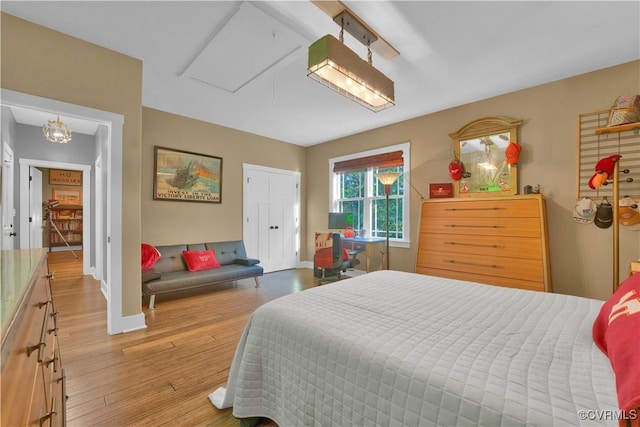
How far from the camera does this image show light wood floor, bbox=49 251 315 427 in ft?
5.16

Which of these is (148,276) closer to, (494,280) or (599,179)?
(494,280)

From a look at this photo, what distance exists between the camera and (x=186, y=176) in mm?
4191

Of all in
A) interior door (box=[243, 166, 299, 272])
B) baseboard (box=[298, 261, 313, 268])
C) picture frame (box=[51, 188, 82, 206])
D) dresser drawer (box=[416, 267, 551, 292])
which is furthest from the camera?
picture frame (box=[51, 188, 82, 206])

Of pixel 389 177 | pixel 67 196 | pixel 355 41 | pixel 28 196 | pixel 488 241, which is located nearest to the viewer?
pixel 355 41

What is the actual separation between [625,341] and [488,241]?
2.61 metres

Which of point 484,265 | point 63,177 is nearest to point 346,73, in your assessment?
point 484,265

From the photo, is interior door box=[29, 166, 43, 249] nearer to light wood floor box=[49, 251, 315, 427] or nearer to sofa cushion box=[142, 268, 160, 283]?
light wood floor box=[49, 251, 315, 427]

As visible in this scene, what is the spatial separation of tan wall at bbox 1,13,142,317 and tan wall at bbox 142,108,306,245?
4.18 feet

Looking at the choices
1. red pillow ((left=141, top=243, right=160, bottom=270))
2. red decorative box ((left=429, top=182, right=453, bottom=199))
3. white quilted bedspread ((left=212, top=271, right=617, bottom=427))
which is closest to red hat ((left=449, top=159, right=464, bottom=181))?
red decorative box ((left=429, top=182, right=453, bottom=199))

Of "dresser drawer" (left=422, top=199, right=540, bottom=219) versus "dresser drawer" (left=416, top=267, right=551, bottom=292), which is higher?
"dresser drawer" (left=422, top=199, right=540, bottom=219)

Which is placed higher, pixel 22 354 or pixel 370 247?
pixel 22 354

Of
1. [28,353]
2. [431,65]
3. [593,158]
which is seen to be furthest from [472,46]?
[28,353]

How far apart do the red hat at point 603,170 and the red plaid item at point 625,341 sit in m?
1.85

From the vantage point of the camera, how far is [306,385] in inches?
45.2
